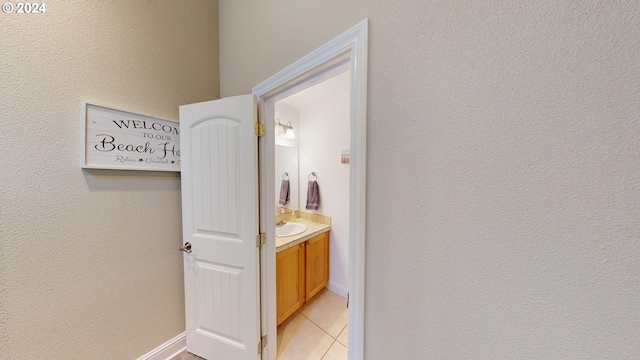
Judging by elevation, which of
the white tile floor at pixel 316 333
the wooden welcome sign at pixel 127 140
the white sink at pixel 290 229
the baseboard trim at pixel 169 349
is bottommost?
the white tile floor at pixel 316 333

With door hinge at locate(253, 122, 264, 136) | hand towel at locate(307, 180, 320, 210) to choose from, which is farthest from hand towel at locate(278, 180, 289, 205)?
door hinge at locate(253, 122, 264, 136)

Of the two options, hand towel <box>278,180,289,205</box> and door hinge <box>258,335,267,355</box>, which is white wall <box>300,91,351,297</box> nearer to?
hand towel <box>278,180,289,205</box>

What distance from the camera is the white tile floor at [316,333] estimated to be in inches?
59.8

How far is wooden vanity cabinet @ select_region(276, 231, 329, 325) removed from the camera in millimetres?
1695

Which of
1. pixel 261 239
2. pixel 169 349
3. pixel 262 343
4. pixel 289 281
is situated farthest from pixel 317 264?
pixel 169 349

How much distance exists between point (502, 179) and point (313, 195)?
2063 millimetres

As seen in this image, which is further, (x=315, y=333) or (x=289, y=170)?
(x=289, y=170)

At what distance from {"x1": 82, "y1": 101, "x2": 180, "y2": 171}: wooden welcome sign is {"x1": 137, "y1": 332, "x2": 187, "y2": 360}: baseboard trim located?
1293 millimetres

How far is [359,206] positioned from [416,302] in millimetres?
364

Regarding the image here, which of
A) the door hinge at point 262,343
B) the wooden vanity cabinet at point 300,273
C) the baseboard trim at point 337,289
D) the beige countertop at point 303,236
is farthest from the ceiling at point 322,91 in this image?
the baseboard trim at point 337,289

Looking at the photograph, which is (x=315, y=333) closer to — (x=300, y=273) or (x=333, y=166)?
(x=300, y=273)

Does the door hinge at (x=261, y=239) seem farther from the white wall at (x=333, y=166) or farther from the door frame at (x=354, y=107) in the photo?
the white wall at (x=333, y=166)

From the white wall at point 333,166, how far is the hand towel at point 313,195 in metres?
0.05

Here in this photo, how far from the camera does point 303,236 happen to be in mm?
1905
